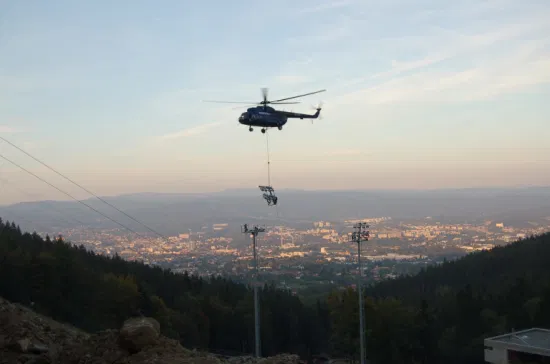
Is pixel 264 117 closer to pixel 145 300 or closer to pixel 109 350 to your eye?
pixel 145 300

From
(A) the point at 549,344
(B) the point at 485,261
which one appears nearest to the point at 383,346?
(A) the point at 549,344

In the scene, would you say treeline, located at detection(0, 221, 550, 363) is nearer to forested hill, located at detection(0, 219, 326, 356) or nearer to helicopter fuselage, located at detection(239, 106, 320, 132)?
forested hill, located at detection(0, 219, 326, 356)

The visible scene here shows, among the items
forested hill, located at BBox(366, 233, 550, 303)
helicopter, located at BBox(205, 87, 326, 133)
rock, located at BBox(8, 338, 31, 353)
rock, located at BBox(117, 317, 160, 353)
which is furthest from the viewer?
forested hill, located at BBox(366, 233, 550, 303)

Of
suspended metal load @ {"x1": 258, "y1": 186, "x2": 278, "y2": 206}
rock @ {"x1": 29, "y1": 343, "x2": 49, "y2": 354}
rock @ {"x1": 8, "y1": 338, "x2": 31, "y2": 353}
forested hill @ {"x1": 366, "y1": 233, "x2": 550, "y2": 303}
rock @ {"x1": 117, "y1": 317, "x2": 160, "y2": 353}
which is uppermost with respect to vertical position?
suspended metal load @ {"x1": 258, "y1": 186, "x2": 278, "y2": 206}

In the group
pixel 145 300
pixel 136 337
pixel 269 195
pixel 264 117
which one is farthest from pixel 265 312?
pixel 136 337

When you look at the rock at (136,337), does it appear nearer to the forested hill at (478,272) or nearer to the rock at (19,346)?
the rock at (19,346)

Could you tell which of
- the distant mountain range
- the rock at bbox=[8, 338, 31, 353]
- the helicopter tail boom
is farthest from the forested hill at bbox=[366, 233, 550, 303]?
the rock at bbox=[8, 338, 31, 353]
